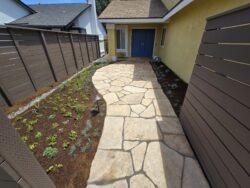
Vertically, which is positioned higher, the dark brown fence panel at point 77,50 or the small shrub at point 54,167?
the dark brown fence panel at point 77,50

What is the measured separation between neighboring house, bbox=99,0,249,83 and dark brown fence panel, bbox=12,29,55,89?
4831 mm

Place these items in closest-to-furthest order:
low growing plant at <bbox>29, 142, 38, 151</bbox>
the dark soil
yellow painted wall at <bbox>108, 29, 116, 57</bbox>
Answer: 1. low growing plant at <bbox>29, 142, 38, 151</bbox>
2. the dark soil
3. yellow painted wall at <bbox>108, 29, 116, 57</bbox>

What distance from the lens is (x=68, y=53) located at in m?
5.68

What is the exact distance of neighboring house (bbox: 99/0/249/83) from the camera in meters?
3.99

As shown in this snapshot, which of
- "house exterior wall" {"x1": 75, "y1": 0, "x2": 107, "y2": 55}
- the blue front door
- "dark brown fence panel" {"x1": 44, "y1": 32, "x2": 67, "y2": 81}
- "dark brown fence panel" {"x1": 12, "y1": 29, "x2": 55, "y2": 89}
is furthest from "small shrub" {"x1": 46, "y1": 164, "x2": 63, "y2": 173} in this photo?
"house exterior wall" {"x1": 75, "y1": 0, "x2": 107, "y2": 55}

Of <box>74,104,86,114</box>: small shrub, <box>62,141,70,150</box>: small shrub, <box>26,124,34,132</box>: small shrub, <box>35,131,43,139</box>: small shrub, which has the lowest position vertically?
<box>62,141,70,150</box>: small shrub

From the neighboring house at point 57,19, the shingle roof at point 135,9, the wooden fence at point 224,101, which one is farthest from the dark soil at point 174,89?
the neighboring house at point 57,19

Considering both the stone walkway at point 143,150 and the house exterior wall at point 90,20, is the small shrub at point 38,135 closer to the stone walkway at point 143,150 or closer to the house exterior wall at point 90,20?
the stone walkway at point 143,150

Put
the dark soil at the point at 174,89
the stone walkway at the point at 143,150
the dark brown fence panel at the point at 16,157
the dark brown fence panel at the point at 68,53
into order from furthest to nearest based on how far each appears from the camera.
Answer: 1. the dark brown fence panel at the point at 68,53
2. the dark soil at the point at 174,89
3. the stone walkway at the point at 143,150
4. the dark brown fence panel at the point at 16,157

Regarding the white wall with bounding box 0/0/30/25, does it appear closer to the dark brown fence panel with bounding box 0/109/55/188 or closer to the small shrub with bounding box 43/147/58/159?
the small shrub with bounding box 43/147/58/159

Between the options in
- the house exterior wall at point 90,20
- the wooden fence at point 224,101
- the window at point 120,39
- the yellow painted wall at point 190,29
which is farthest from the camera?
the house exterior wall at point 90,20

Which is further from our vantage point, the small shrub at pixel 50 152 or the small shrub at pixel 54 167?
the small shrub at pixel 50 152

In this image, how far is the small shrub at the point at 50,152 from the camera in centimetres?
198

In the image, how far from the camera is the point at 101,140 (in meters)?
2.30
